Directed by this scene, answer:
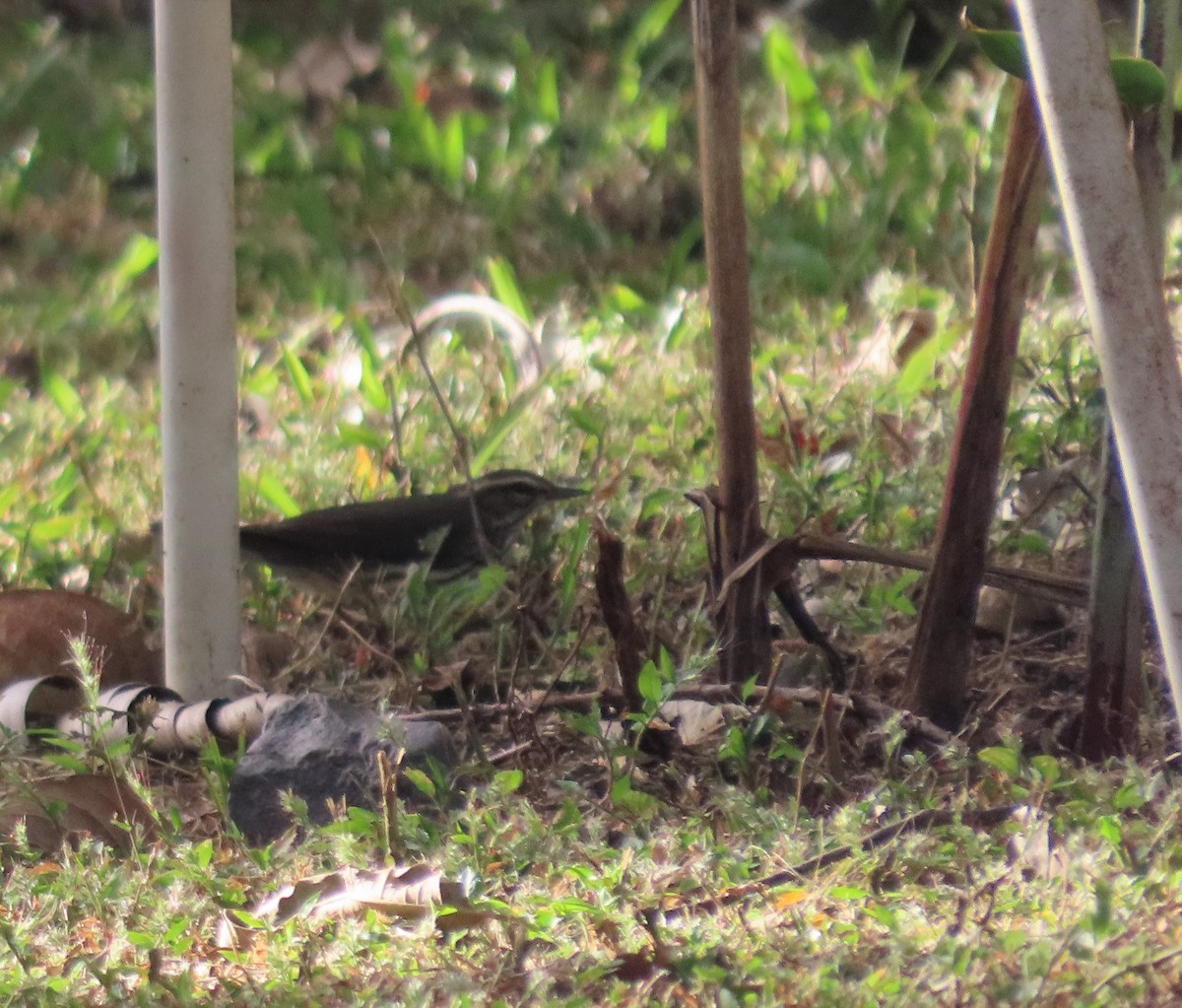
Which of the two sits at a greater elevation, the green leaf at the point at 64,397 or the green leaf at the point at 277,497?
the green leaf at the point at 64,397

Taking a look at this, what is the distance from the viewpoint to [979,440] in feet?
5.27

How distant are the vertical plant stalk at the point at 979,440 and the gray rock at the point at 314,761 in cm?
56

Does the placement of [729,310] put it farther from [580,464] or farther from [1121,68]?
[580,464]

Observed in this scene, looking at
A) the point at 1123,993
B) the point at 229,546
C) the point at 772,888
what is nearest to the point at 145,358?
the point at 229,546

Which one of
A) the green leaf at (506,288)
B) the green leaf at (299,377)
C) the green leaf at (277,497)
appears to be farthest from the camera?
the green leaf at (506,288)

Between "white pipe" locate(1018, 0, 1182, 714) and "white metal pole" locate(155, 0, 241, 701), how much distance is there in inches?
37.9

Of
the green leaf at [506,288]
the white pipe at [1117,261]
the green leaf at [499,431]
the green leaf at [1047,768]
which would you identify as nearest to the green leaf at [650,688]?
the green leaf at [1047,768]

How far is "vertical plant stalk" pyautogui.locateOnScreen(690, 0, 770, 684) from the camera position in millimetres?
1647

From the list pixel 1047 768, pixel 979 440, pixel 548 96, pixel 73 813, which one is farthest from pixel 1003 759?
pixel 548 96

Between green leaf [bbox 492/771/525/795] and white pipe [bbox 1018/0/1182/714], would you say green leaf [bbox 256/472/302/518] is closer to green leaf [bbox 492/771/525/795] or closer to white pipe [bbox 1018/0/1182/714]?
green leaf [bbox 492/771/525/795]

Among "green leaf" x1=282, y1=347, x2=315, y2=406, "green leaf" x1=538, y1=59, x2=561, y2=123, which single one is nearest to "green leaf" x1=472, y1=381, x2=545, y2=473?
"green leaf" x1=282, y1=347, x2=315, y2=406

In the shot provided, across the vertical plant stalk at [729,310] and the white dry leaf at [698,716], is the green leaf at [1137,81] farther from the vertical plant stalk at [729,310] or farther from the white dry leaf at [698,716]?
the white dry leaf at [698,716]

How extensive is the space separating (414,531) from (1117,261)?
1.31m

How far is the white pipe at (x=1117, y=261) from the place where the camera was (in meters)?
1.11
